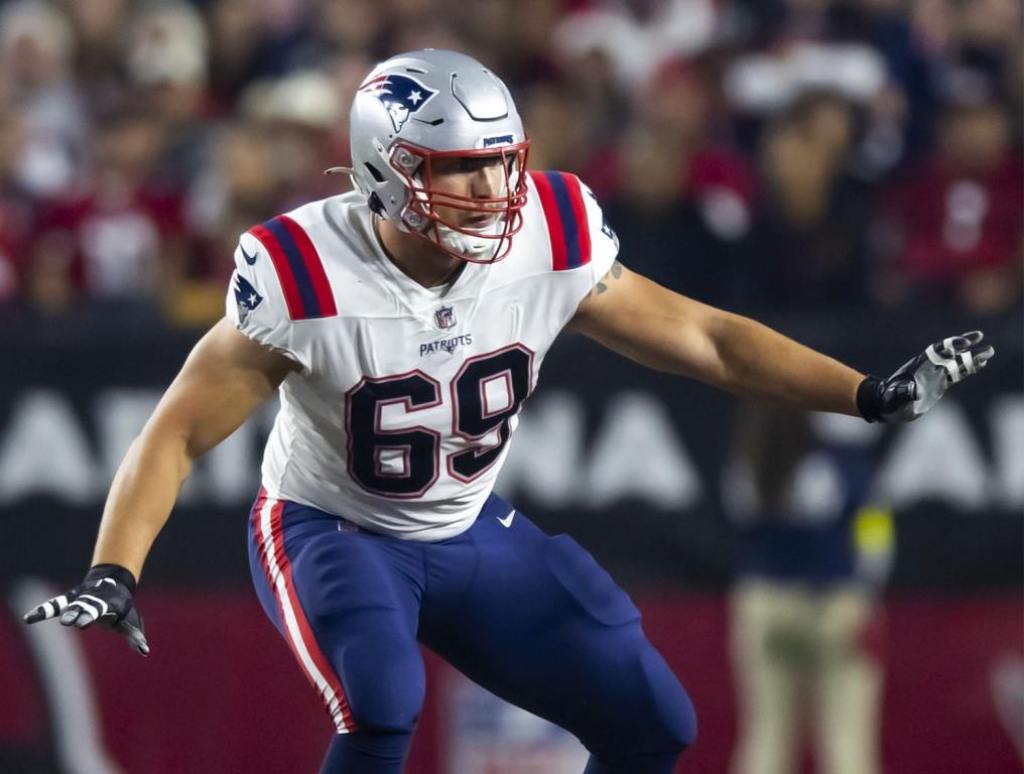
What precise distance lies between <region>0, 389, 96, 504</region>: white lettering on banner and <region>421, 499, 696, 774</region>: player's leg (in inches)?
104

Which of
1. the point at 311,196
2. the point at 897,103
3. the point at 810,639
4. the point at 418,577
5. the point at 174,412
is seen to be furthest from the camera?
the point at 897,103

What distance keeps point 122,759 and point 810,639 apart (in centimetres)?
225

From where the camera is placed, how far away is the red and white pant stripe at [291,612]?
3.76m

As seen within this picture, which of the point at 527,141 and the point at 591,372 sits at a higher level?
the point at 527,141

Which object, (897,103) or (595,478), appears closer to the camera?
(595,478)

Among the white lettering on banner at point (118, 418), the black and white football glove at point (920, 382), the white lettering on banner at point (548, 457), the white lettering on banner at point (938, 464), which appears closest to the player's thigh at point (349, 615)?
the black and white football glove at point (920, 382)

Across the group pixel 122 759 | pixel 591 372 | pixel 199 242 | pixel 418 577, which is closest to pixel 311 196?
pixel 199 242

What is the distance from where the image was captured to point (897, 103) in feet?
25.0

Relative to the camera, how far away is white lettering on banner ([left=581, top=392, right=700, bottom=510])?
6332 mm

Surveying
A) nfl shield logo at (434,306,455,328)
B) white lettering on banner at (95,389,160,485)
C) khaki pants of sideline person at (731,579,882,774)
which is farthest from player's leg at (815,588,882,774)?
nfl shield logo at (434,306,455,328)

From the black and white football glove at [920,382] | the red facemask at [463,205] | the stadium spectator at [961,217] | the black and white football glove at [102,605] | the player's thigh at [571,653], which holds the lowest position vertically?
the stadium spectator at [961,217]

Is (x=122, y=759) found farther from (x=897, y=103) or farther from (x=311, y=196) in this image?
(x=897, y=103)

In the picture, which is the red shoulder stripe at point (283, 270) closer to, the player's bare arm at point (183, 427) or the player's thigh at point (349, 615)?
the player's bare arm at point (183, 427)

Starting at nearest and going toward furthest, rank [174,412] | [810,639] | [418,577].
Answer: [174,412] < [418,577] < [810,639]
